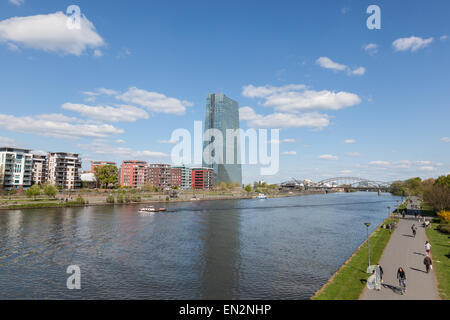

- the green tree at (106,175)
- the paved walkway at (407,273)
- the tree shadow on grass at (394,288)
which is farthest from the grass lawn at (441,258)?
the green tree at (106,175)

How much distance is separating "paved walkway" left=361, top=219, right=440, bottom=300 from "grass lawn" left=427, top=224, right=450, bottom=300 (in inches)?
19.7

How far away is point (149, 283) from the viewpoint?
27.5m

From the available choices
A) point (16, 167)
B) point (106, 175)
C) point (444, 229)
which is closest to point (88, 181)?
point (106, 175)

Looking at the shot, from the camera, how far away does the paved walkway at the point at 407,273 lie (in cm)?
2006

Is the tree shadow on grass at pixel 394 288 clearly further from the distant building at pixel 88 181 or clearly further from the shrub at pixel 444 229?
the distant building at pixel 88 181

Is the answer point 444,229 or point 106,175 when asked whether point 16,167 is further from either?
point 444,229

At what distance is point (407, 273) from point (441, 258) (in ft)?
28.8

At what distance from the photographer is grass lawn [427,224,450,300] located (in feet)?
70.4

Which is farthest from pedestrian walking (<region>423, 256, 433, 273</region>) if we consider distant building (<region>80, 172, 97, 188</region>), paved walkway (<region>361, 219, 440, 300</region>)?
distant building (<region>80, 172, 97, 188</region>)

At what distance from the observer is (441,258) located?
30.5m
